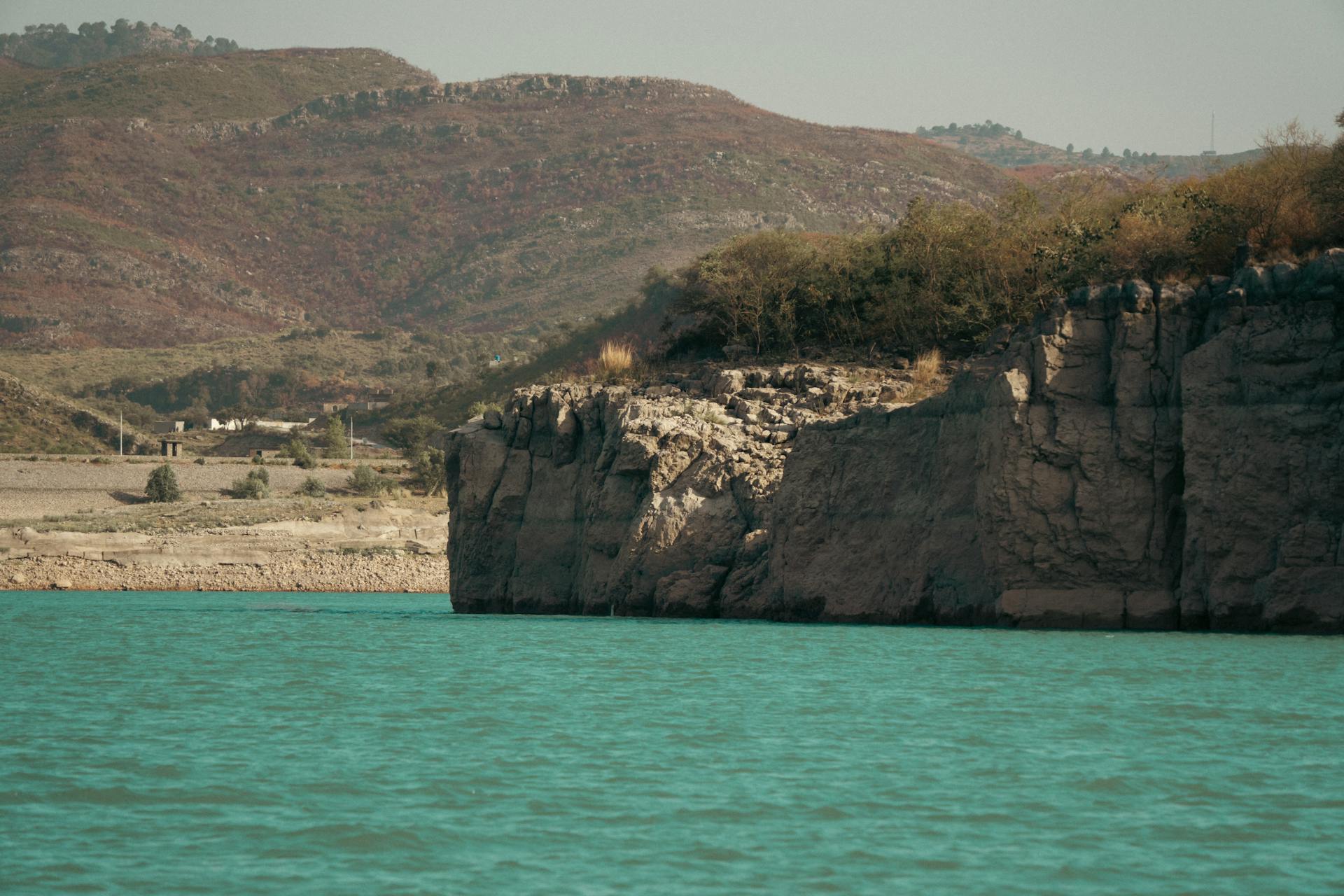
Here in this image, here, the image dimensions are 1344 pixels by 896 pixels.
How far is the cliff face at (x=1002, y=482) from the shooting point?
28.0 meters

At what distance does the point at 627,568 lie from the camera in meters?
38.4

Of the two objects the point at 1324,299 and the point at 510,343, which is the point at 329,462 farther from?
the point at 1324,299

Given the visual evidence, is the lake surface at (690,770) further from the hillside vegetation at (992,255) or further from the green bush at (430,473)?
the green bush at (430,473)

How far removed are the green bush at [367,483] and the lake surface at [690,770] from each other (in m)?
57.2

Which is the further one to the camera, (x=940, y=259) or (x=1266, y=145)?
(x=940, y=259)

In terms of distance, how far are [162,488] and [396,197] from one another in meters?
95.9

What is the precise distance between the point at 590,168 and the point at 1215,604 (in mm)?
140923

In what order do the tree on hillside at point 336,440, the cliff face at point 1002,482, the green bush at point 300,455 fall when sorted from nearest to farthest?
the cliff face at point 1002,482, the green bush at point 300,455, the tree on hillside at point 336,440

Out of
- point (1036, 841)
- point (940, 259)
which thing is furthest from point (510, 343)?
point (1036, 841)

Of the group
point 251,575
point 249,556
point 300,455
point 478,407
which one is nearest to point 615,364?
point 251,575

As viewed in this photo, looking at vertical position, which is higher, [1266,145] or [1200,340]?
[1266,145]

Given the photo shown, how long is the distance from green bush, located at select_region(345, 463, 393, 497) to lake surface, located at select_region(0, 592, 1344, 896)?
188 ft

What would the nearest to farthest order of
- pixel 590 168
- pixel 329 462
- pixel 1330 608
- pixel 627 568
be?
pixel 1330 608, pixel 627 568, pixel 329 462, pixel 590 168

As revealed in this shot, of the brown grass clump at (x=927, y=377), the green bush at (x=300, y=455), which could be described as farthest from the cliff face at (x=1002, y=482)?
the green bush at (x=300, y=455)
